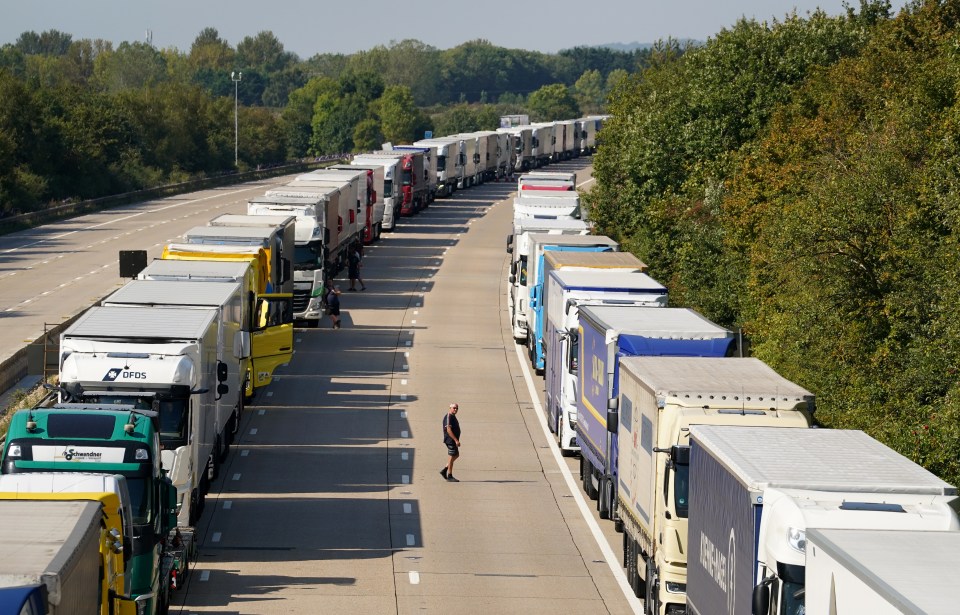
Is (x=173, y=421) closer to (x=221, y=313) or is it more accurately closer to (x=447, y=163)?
(x=221, y=313)

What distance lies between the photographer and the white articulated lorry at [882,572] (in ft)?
32.2

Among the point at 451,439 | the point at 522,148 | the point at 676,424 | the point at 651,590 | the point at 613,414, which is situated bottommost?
the point at 451,439

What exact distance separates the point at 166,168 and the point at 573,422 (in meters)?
97.3

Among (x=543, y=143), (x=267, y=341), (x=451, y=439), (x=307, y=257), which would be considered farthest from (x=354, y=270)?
(x=543, y=143)

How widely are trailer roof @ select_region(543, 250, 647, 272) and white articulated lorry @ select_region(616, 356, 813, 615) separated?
1407 centimetres

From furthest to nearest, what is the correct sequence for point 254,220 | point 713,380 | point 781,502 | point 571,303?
point 254,220
point 571,303
point 713,380
point 781,502

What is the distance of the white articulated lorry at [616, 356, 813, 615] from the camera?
18.4 m

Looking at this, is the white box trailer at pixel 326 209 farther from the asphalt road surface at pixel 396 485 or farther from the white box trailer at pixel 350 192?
the asphalt road surface at pixel 396 485

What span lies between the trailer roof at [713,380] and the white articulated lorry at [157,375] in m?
6.56

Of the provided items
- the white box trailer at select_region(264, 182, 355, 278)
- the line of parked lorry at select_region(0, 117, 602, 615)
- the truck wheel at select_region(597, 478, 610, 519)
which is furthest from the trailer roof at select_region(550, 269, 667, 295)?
the white box trailer at select_region(264, 182, 355, 278)

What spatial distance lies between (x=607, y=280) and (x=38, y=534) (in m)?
19.9

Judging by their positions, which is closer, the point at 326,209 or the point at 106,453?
the point at 106,453

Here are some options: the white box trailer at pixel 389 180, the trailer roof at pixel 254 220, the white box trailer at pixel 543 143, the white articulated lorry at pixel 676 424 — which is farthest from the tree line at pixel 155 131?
the white articulated lorry at pixel 676 424

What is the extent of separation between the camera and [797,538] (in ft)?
44.1
